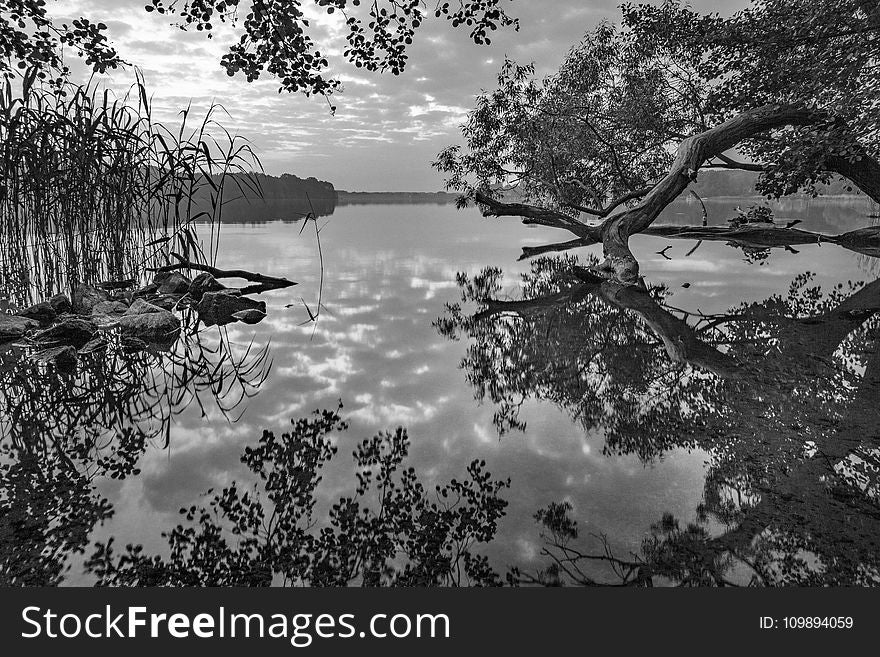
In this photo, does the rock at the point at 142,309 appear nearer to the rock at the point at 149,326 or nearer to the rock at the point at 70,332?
the rock at the point at 149,326

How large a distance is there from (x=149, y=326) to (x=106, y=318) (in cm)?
52

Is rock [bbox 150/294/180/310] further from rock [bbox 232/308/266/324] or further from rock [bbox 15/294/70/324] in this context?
rock [bbox 15/294/70/324]

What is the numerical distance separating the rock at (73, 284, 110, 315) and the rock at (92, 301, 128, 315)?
8cm

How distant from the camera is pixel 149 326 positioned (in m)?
5.55

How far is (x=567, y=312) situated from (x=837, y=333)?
2.71 meters

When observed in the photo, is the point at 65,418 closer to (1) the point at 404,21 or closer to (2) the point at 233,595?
(2) the point at 233,595

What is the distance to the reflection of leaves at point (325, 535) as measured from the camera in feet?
6.11

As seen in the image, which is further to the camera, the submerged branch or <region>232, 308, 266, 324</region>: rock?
the submerged branch

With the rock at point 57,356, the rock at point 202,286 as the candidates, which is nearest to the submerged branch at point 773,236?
the rock at point 202,286

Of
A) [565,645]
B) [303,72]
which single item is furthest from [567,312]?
[565,645]

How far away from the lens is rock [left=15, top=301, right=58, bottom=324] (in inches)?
213

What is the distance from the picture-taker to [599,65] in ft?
43.2

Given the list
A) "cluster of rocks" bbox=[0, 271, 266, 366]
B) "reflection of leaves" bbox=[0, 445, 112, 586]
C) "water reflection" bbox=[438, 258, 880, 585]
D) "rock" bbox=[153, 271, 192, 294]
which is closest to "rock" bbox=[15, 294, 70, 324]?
"cluster of rocks" bbox=[0, 271, 266, 366]

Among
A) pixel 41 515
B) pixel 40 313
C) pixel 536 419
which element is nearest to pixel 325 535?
pixel 41 515
